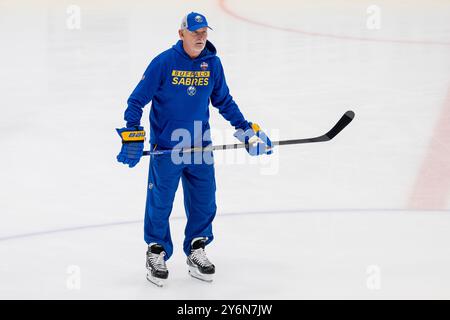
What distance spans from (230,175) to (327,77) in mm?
2636

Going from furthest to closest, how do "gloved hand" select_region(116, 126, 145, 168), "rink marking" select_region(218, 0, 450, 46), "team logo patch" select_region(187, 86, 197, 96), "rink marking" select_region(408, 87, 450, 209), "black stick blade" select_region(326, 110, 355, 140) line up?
"rink marking" select_region(218, 0, 450, 46)
"rink marking" select_region(408, 87, 450, 209)
"black stick blade" select_region(326, 110, 355, 140)
"team logo patch" select_region(187, 86, 197, 96)
"gloved hand" select_region(116, 126, 145, 168)

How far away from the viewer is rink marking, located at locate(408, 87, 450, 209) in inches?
238

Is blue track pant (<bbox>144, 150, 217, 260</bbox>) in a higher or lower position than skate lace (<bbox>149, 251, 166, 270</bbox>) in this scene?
higher

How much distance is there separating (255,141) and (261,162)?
197 cm

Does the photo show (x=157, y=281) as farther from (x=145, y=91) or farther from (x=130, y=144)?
(x=145, y=91)

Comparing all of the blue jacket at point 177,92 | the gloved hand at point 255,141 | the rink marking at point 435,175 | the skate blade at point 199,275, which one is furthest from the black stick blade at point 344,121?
the rink marking at point 435,175

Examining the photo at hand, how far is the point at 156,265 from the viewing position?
479 centimetres

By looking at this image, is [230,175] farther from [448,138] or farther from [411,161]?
[448,138]

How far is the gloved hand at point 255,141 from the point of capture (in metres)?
4.81

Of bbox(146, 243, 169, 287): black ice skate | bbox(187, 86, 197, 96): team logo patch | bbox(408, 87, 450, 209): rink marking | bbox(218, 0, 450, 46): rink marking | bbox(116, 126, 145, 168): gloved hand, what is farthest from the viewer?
bbox(218, 0, 450, 46): rink marking

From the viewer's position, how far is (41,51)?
10.0 metres

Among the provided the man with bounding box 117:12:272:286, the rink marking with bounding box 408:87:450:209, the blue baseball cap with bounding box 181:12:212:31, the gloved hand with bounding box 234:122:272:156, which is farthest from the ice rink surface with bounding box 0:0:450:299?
the blue baseball cap with bounding box 181:12:212:31

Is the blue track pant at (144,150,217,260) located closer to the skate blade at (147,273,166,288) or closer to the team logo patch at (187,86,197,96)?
the skate blade at (147,273,166,288)
